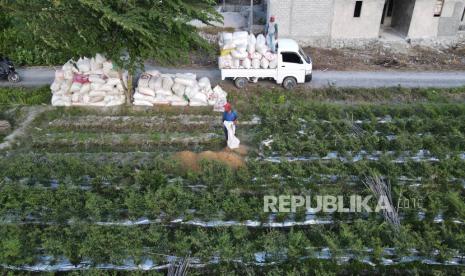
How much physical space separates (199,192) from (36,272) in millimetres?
4001

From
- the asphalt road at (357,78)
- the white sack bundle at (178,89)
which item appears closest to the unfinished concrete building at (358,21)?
the asphalt road at (357,78)

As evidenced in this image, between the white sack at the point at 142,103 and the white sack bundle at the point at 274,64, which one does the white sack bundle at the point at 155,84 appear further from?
the white sack bundle at the point at 274,64

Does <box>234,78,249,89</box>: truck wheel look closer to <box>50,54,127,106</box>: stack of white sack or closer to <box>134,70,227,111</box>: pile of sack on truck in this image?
<box>134,70,227,111</box>: pile of sack on truck

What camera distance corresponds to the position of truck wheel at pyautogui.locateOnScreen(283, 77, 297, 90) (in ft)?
50.5

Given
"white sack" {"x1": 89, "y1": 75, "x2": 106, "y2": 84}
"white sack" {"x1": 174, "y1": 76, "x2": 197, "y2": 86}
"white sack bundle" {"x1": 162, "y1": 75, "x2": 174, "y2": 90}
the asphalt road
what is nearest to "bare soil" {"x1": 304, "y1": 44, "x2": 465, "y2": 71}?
the asphalt road

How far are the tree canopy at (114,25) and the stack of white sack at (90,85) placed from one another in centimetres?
147

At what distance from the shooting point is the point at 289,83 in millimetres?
15438

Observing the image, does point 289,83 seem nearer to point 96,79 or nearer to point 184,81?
point 184,81

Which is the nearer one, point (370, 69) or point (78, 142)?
point (78, 142)

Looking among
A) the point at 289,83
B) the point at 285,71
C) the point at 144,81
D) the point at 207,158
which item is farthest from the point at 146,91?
the point at 289,83

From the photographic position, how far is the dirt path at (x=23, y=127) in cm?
1220

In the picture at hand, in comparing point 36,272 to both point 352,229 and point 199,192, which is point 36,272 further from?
point 352,229

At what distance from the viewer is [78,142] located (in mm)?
12219

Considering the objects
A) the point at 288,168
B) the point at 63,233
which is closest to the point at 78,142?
the point at 63,233
